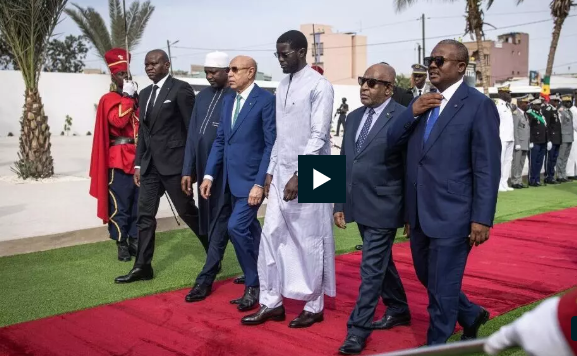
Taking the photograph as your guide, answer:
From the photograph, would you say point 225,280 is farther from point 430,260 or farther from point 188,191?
point 430,260

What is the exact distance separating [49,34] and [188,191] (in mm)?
10014

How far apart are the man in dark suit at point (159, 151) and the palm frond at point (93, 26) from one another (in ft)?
79.9

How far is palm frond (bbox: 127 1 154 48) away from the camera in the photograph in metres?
28.3

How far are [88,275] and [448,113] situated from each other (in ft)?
13.7

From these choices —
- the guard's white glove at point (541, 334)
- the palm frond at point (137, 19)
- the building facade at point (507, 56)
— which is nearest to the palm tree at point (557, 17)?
the palm frond at point (137, 19)

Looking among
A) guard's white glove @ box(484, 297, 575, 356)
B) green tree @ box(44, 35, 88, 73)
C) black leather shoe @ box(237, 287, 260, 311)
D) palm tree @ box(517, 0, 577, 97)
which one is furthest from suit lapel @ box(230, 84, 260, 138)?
green tree @ box(44, 35, 88, 73)

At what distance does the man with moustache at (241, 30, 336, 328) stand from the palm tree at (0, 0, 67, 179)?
1051cm

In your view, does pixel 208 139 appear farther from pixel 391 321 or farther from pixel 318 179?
pixel 391 321

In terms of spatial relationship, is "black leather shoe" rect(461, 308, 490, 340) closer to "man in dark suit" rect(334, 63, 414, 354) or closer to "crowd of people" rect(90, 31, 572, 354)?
"crowd of people" rect(90, 31, 572, 354)

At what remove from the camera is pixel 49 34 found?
15.0m

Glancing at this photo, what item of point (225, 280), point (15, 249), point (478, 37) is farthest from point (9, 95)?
point (225, 280)

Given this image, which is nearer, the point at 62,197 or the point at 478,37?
the point at 62,197

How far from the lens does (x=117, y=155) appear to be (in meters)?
7.75

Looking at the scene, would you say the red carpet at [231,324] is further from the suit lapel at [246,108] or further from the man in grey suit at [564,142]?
the man in grey suit at [564,142]
